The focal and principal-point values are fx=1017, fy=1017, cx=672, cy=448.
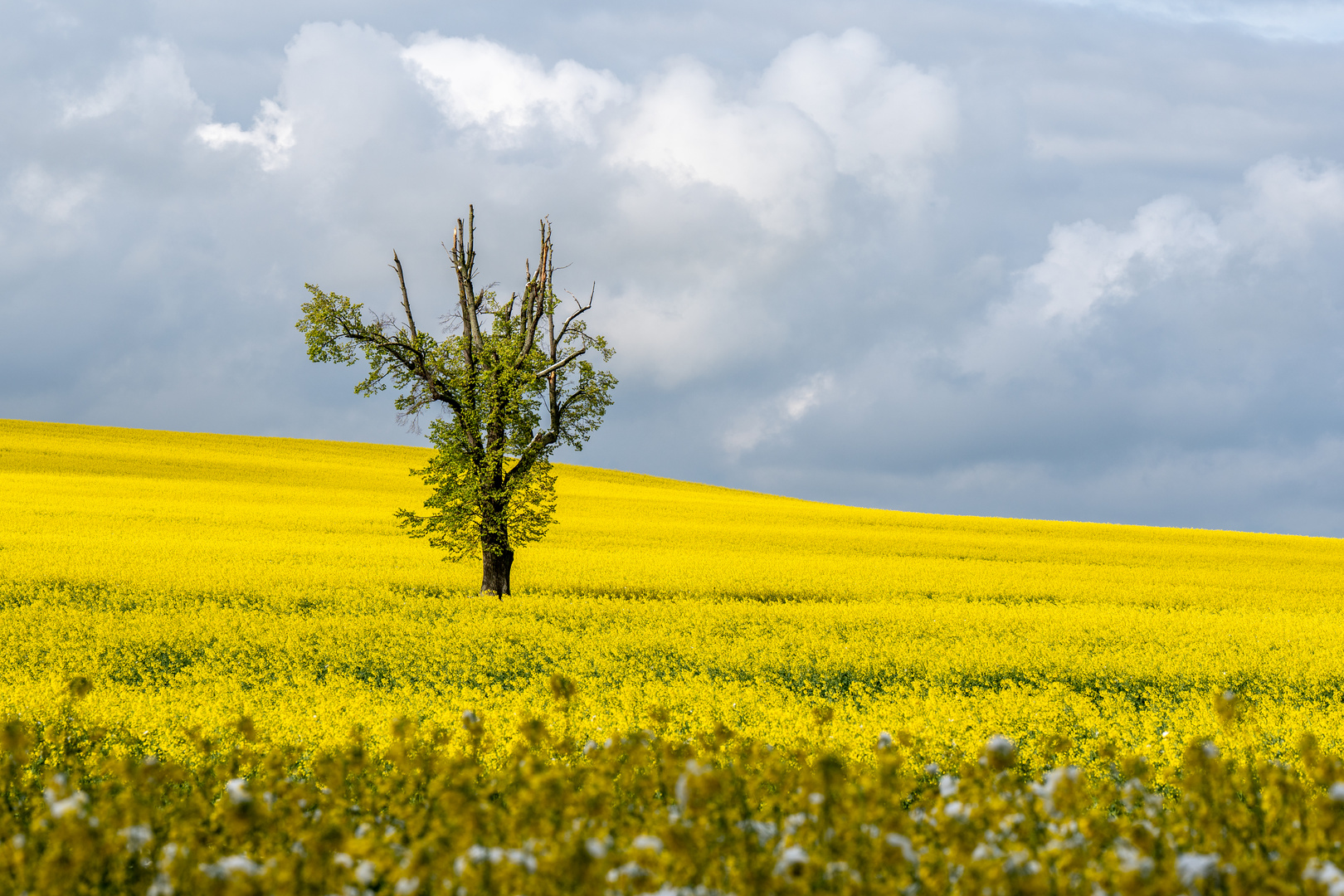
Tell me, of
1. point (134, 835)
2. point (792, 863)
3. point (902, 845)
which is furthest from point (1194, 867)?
point (134, 835)

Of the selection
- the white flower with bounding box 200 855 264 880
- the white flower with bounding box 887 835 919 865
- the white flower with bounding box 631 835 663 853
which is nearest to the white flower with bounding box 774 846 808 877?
the white flower with bounding box 887 835 919 865

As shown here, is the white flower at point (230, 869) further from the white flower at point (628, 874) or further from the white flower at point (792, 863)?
the white flower at point (792, 863)

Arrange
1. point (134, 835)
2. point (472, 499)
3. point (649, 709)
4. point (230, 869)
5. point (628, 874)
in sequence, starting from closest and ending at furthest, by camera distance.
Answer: point (628, 874), point (230, 869), point (134, 835), point (649, 709), point (472, 499)

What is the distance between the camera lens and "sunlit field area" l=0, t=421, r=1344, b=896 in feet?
15.1

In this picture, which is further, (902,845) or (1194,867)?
(902,845)

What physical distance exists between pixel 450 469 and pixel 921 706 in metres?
13.2

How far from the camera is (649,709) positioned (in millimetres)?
8531

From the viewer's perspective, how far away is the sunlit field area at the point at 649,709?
460cm

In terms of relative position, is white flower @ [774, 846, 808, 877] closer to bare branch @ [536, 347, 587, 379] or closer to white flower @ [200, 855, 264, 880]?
white flower @ [200, 855, 264, 880]

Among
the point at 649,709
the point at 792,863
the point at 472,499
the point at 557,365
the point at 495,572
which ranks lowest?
the point at 649,709

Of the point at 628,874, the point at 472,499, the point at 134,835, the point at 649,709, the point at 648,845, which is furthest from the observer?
the point at 472,499

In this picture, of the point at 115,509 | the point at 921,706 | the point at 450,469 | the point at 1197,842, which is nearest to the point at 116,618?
the point at 450,469

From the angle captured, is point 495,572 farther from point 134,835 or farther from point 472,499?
point 134,835

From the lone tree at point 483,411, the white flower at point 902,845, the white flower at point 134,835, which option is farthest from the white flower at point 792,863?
the lone tree at point 483,411
